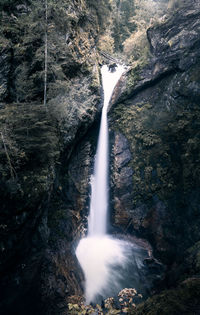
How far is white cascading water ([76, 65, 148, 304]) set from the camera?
6570mm

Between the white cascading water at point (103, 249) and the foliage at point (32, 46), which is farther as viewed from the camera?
the foliage at point (32, 46)

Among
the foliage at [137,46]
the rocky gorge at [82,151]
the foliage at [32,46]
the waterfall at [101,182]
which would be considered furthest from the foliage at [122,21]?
the foliage at [32,46]

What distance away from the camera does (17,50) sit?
7188 mm

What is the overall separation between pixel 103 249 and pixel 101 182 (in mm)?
3192

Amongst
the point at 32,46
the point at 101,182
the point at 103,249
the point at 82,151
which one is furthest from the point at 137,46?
the point at 103,249

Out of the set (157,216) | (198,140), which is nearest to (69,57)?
(198,140)

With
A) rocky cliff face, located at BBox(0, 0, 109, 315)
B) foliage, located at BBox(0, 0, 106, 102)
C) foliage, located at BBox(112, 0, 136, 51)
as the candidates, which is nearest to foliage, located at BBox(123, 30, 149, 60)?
rocky cliff face, located at BBox(0, 0, 109, 315)

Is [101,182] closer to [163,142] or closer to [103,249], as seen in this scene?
[103,249]

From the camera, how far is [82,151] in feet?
32.5

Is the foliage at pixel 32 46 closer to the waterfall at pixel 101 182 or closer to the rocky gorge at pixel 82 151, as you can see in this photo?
the rocky gorge at pixel 82 151

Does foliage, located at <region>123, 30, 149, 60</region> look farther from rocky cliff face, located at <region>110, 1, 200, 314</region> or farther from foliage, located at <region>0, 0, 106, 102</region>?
foliage, located at <region>0, 0, 106, 102</region>

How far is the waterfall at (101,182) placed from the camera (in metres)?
9.57

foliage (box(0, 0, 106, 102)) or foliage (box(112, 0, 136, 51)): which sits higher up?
foliage (box(112, 0, 136, 51))

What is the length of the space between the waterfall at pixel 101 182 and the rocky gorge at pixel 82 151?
0.38m
